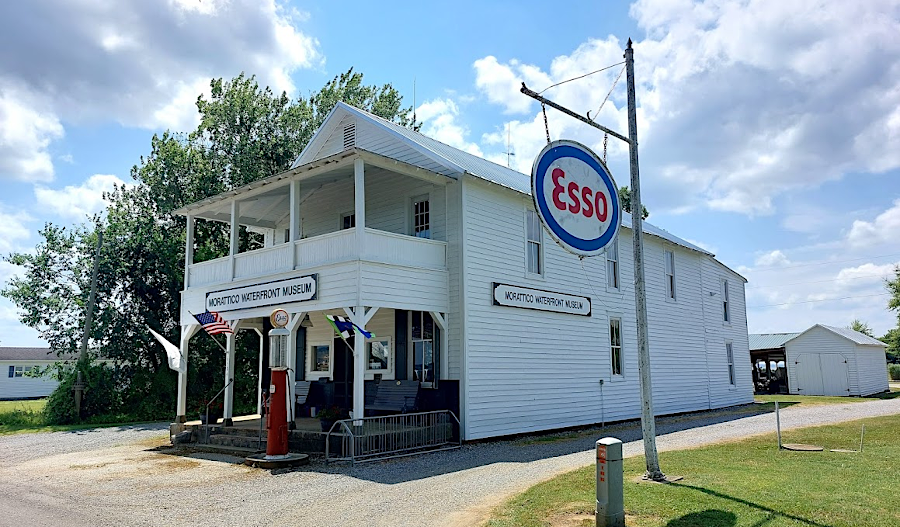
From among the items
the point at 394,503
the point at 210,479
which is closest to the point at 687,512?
the point at 394,503

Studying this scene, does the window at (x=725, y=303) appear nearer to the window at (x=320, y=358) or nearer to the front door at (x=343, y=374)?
the front door at (x=343, y=374)

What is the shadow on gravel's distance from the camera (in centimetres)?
1162

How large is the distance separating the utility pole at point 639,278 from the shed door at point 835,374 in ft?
103

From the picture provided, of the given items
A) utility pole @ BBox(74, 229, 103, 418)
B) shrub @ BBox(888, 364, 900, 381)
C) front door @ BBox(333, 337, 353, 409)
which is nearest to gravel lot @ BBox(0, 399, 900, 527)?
front door @ BBox(333, 337, 353, 409)

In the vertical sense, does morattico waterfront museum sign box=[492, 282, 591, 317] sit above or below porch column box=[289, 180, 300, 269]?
below

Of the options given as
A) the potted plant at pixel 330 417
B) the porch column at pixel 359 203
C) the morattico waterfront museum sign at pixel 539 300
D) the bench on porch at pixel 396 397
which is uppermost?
the porch column at pixel 359 203

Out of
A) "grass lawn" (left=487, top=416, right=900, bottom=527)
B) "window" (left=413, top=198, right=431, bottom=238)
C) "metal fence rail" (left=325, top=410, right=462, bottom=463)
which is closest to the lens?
"grass lawn" (left=487, top=416, right=900, bottom=527)

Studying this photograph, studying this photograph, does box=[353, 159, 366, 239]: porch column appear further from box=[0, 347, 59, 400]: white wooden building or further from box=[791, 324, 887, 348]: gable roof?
box=[0, 347, 59, 400]: white wooden building

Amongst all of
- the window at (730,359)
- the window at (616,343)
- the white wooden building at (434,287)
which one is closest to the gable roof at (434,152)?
the white wooden building at (434,287)

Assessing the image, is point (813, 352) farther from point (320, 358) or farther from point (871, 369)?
point (320, 358)

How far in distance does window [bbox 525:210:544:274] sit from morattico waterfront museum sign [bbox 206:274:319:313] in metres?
5.99

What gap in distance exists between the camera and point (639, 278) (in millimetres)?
10117

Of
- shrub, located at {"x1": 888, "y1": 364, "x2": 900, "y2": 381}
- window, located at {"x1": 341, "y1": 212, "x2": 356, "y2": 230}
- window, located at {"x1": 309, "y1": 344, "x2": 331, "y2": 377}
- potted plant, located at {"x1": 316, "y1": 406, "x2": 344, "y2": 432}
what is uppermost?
window, located at {"x1": 341, "y1": 212, "x2": 356, "y2": 230}

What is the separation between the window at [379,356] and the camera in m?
17.7
